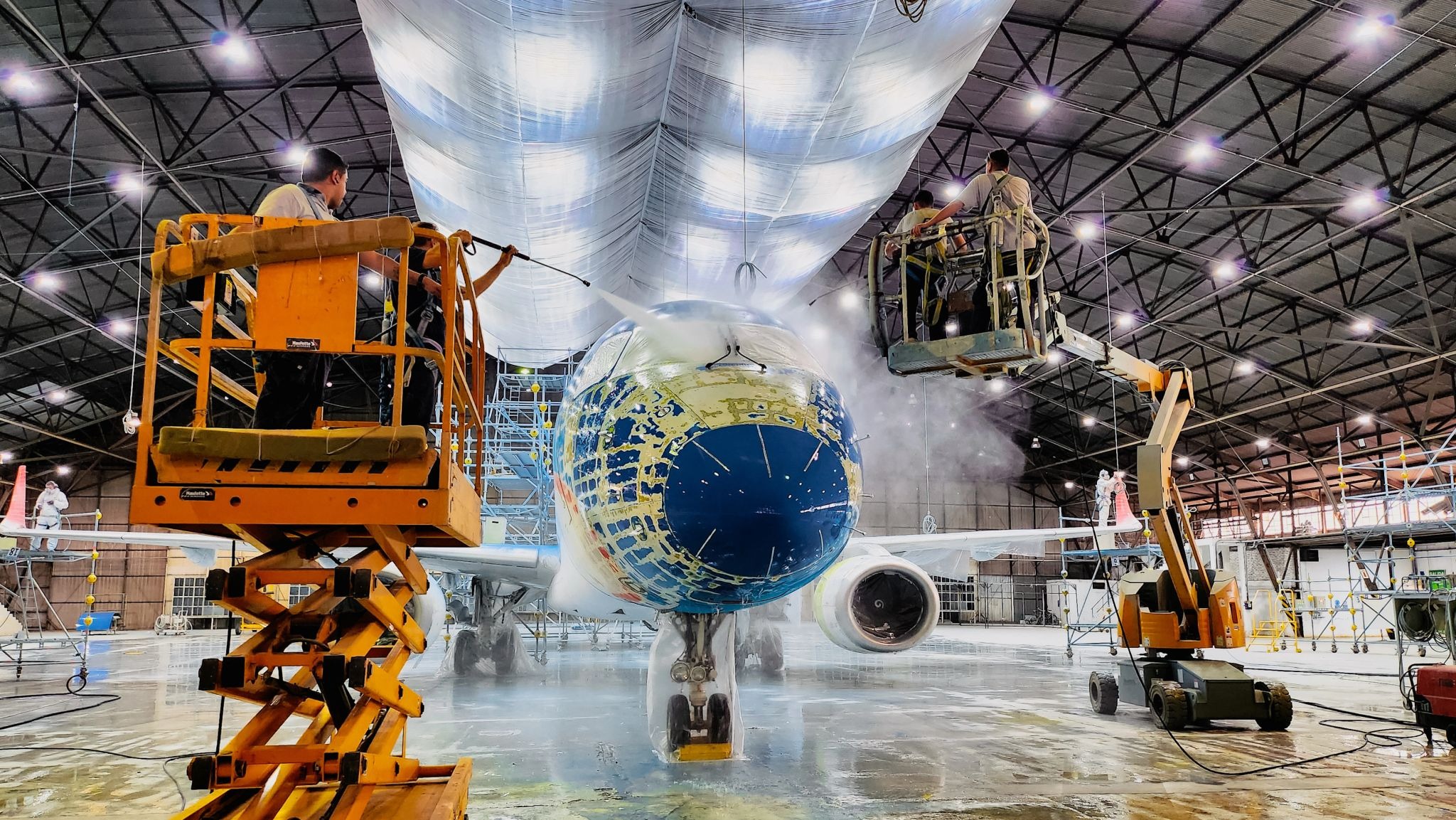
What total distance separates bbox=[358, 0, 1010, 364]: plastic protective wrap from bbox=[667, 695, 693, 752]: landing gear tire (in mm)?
4669

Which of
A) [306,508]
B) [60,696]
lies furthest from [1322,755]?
[60,696]

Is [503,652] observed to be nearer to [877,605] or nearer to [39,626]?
[877,605]

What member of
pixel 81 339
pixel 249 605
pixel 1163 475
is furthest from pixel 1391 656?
pixel 81 339

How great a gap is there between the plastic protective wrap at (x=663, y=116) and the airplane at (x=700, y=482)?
2.75 m

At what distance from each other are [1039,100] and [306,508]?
62.5 ft

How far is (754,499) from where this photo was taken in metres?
4.78

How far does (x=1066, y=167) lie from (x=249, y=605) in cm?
2388

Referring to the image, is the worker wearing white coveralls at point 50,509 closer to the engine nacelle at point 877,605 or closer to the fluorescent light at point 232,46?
the fluorescent light at point 232,46

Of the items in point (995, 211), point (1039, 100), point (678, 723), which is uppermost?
point (1039, 100)

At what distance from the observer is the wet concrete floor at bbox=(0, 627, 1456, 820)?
5781mm

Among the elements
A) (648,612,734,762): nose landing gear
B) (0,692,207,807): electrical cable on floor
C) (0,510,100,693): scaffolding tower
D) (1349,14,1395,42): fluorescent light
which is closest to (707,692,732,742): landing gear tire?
(648,612,734,762): nose landing gear

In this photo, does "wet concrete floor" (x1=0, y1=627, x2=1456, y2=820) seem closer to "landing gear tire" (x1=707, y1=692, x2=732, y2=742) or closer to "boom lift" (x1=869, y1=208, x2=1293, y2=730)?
"landing gear tire" (x1=707, y1=692, x2=732, y2=742)

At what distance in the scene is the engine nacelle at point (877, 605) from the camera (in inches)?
364

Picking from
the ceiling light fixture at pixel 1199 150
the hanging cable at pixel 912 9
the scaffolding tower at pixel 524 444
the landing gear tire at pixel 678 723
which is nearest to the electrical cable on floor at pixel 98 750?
the landing gear tire at pixel 678 723
